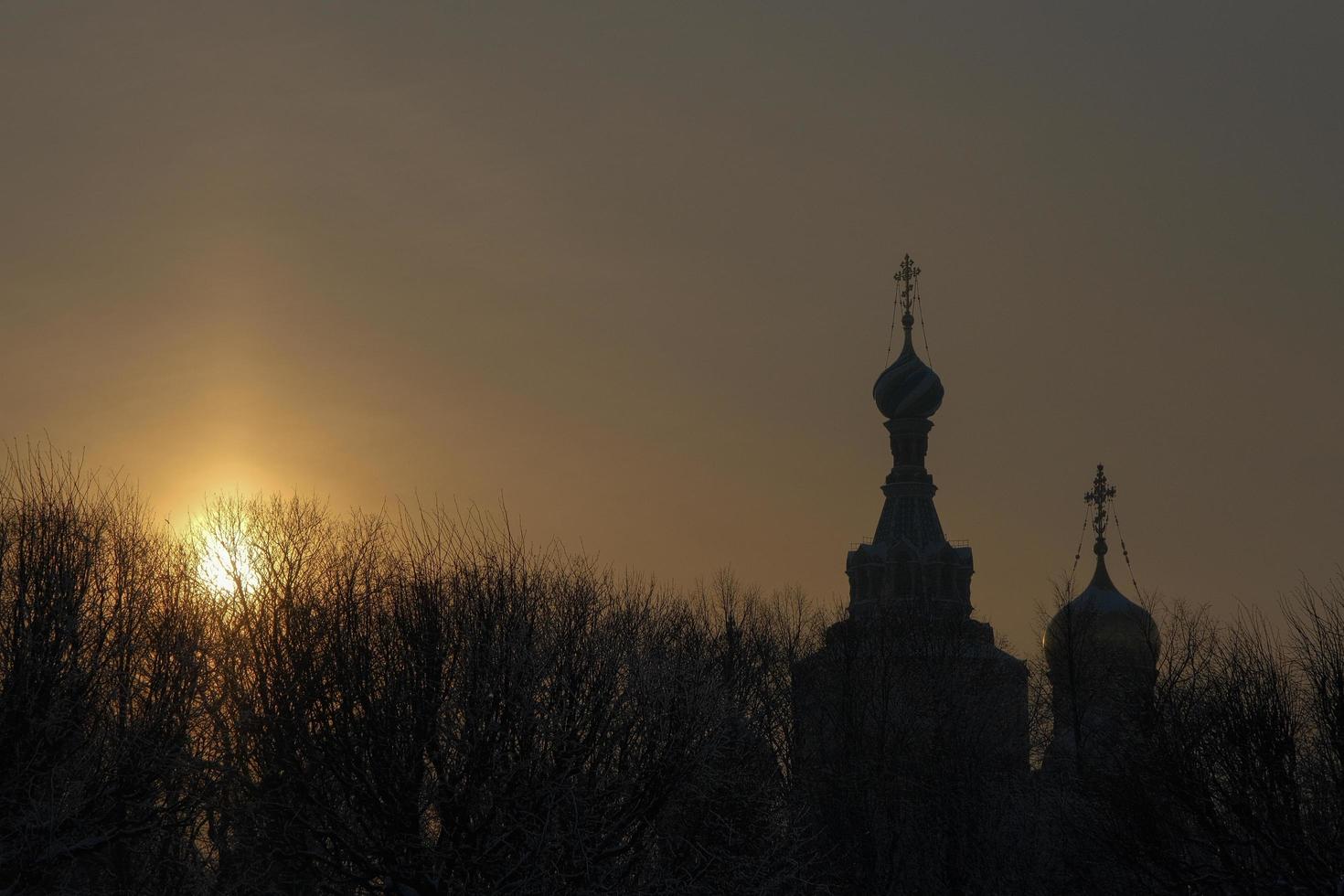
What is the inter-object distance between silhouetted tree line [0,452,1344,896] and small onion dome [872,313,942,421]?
9102 centimetres

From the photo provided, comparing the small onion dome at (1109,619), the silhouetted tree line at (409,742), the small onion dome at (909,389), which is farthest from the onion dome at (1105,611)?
the silhouetted tree line at (409,742)

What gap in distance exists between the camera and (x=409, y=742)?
31.8 m

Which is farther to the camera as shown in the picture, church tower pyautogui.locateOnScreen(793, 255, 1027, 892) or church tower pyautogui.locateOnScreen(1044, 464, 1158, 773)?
church tower pyautogui.locateOnScreen(793, 255, 1027, 892)

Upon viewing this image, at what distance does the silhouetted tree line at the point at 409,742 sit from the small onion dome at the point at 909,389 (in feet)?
299

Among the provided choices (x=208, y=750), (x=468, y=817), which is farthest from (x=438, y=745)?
(x=208, y=750)

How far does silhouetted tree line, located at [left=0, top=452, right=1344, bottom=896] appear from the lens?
32250mm

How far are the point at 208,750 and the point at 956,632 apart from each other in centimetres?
4838

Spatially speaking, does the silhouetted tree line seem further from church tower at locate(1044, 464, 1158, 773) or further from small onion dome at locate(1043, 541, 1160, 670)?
small onion dome at locate(1043, 541, 1160, 670)

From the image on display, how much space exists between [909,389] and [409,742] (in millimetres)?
108351

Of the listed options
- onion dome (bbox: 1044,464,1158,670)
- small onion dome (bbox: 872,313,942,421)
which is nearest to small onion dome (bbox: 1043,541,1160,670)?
onion dome (bbox: 1044,464,1158,670)

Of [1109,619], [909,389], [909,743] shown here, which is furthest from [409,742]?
[909,389]

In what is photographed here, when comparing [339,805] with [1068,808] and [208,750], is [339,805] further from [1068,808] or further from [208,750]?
[1068,808]

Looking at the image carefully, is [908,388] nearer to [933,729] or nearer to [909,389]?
[909,389]

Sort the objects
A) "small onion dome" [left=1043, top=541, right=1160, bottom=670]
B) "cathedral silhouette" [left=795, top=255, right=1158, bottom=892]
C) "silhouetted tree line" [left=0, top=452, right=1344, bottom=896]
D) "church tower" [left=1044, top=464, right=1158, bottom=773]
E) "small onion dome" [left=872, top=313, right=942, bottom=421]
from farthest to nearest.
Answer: "small onion dome" [left=872, top=313, right=942, bottom=421] < "small onion dome" [left=1043, top=541, right=1160, bottom=670] < "cathedral silhouette" [left=795, top=255, right=1158, bottom=892] < "church tower" [left=1044, top=464, right=1158, bottom=773] < "silhouetted tree line" [left=0, top=452, right=1344, bottom=896]
